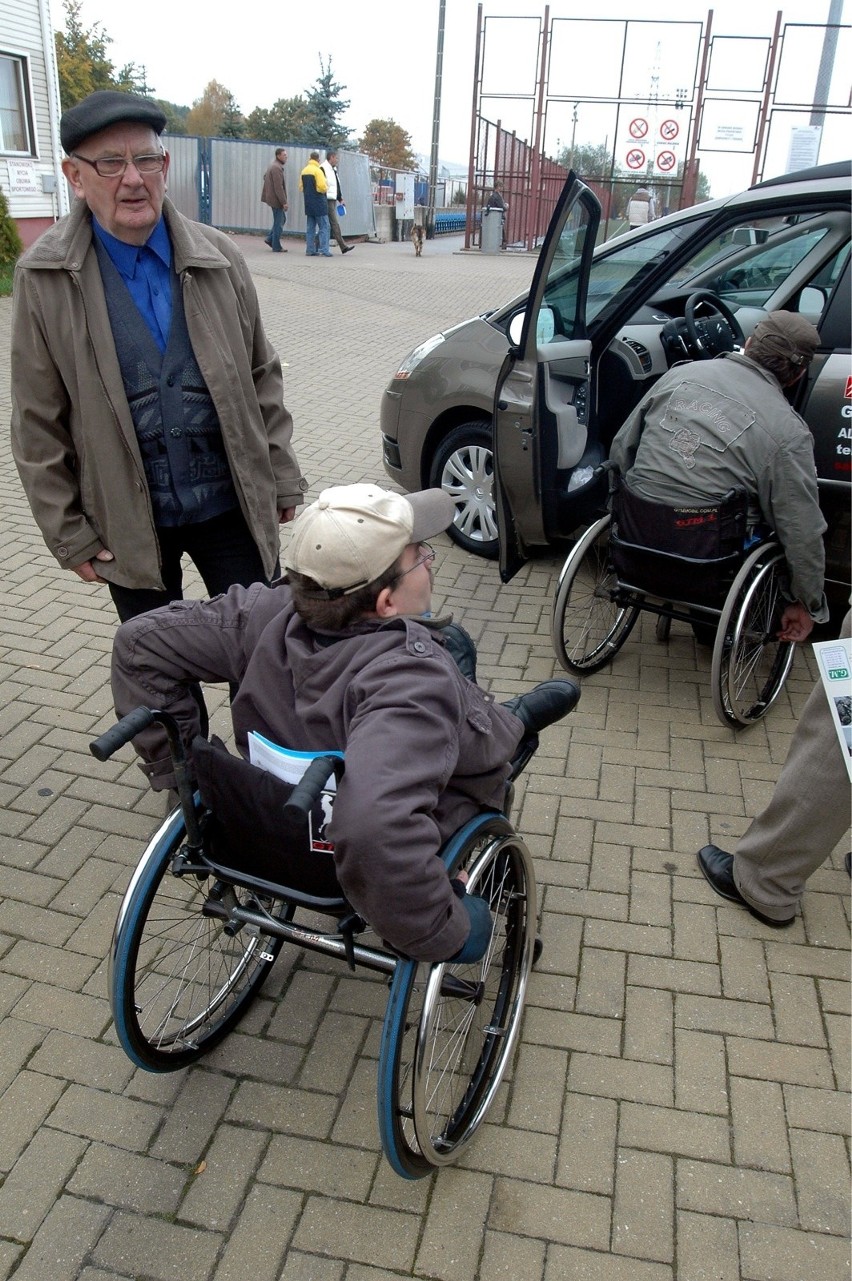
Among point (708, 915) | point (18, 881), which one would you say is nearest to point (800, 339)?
point (708, 915)

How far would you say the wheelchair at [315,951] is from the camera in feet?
6.22

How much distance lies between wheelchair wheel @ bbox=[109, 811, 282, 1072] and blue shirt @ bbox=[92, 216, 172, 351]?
4.46 ft

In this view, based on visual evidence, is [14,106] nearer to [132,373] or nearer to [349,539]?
[132,373]

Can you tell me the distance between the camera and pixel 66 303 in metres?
2.53

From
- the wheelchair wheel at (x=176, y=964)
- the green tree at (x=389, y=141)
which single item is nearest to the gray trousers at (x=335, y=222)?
the wheelchair wheel at (x=176, y=964)

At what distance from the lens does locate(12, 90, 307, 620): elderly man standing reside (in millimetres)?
2498

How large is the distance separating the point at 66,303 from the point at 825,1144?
2.71 m

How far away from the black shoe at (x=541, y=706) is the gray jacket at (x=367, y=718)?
0.23 m

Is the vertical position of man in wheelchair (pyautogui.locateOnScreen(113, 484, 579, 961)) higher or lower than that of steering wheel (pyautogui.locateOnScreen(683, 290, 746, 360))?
lower

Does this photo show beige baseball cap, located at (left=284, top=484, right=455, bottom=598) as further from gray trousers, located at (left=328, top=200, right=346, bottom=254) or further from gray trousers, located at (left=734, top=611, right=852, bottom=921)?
gray trousers, located at (left=328, top=200, right=346, bottom=254)

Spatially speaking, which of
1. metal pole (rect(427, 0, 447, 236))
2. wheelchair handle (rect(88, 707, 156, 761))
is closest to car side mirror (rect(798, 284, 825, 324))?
wheelchair handle (rect(88, 707, 156, 761))

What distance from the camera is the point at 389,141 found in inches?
2425

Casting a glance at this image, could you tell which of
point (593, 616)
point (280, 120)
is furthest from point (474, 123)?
point (280, 120)

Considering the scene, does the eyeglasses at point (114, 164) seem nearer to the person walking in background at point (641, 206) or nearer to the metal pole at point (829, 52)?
the person walking in background at point (641, 206)
